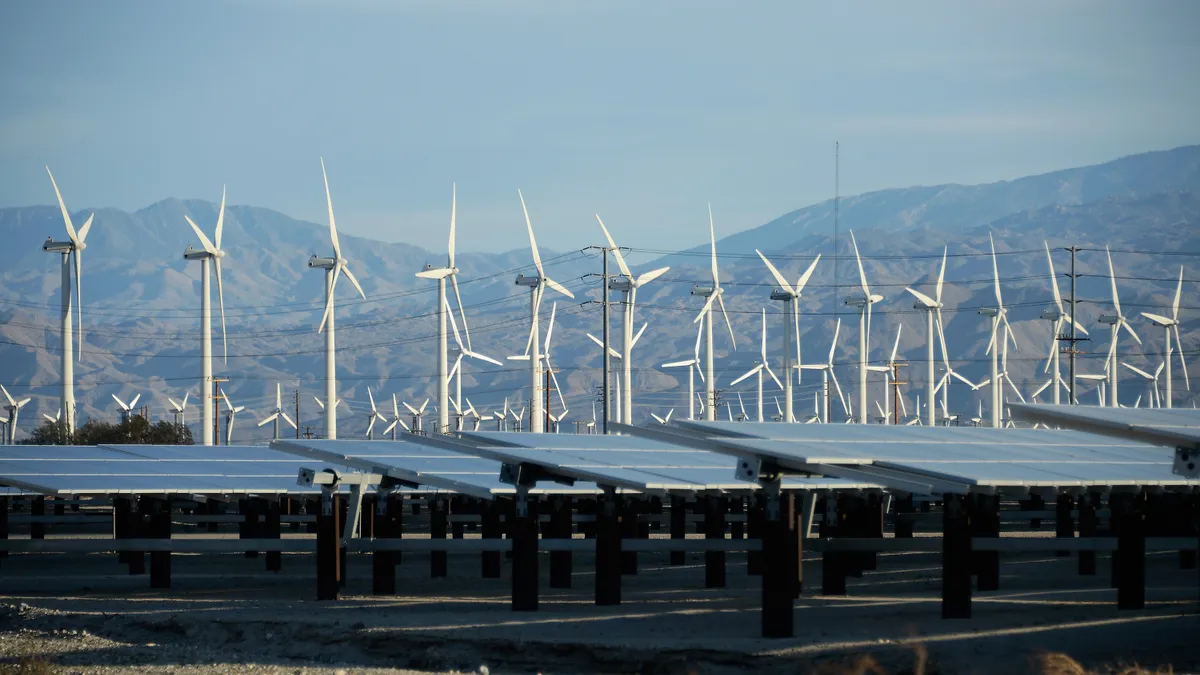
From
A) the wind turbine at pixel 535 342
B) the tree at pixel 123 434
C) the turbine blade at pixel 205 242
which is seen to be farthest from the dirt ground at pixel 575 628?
the tree at pixel 123 434

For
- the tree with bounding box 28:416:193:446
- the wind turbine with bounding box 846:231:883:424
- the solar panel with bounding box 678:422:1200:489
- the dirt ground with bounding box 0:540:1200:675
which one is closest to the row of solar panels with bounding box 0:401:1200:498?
the solar panel with bounding box 678:422:1200:489

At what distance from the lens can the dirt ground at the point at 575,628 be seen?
79.2 feet

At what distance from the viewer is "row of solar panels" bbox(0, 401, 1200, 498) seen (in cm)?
2492

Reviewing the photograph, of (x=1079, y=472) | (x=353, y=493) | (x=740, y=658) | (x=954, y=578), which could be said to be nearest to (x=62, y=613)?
(x=353, y=493)

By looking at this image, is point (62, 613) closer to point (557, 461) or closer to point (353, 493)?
point (353, 493)

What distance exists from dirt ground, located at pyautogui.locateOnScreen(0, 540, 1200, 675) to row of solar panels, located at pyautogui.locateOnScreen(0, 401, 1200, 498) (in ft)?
8.09

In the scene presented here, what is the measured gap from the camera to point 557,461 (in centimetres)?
2847

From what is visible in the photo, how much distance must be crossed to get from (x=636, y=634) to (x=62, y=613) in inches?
481

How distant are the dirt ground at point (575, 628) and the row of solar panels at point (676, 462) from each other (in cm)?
246

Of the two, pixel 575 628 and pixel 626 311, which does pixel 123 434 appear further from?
pixel 575 628

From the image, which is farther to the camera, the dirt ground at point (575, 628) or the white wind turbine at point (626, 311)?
the white wind turbine at point (626, 311)

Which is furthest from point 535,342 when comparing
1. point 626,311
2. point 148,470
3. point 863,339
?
point 148,470

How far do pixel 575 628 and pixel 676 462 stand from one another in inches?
250

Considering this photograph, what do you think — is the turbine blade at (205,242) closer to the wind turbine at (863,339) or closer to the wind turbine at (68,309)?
the wind turbine at (68,309)
